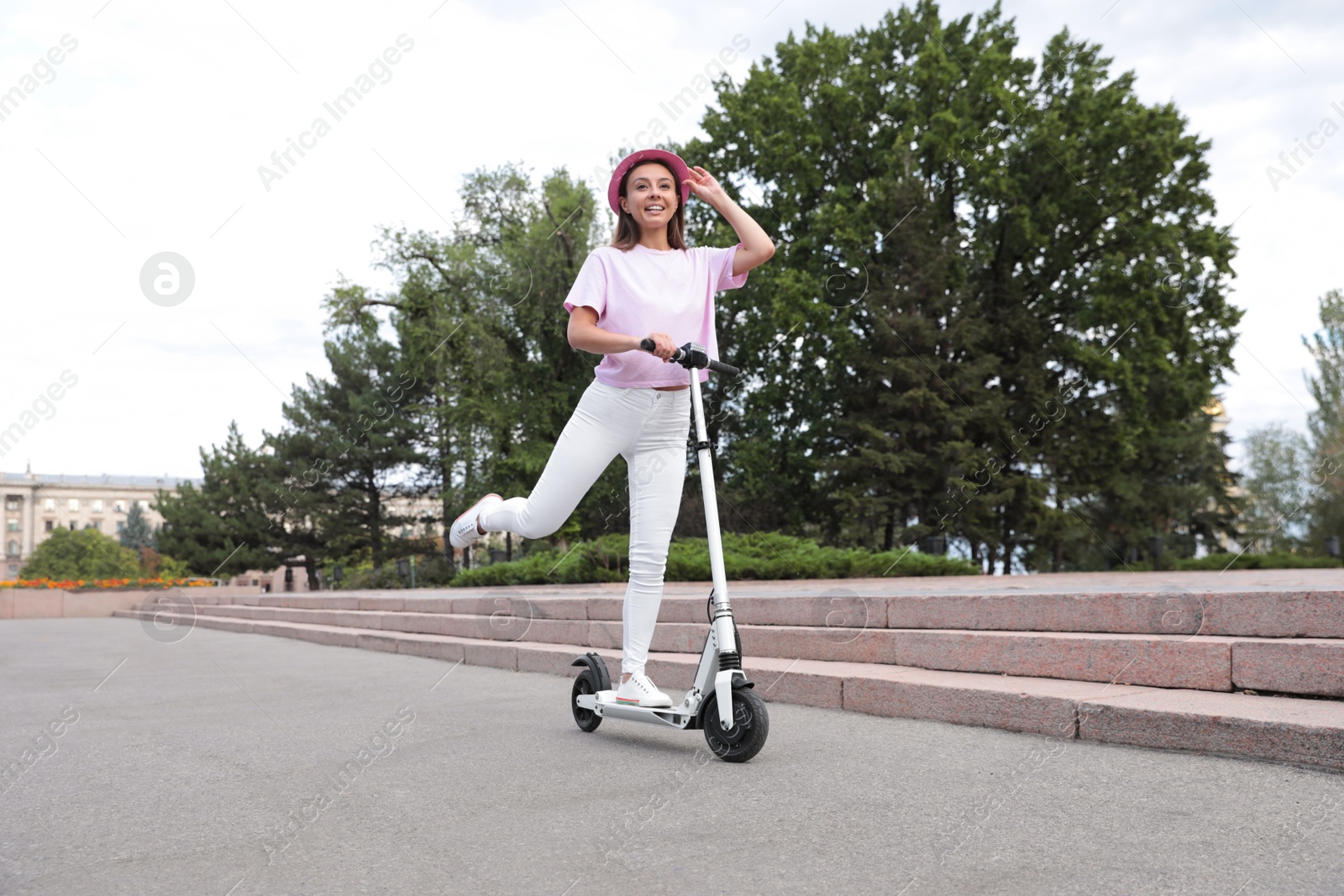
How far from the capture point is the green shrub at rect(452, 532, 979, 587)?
13.6 m

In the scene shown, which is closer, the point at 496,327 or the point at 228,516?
the point at 496,327

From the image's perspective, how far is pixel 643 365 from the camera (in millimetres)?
4078

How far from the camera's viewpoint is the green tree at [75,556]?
72.8m

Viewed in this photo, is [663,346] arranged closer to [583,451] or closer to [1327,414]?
[583,451]

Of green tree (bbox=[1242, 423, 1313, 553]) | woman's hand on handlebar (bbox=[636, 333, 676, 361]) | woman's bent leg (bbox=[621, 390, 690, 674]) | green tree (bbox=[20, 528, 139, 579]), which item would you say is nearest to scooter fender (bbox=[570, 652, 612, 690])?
woman's bent leg (bbox=[621, 390, 690, 674])

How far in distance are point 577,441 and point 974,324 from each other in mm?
21463

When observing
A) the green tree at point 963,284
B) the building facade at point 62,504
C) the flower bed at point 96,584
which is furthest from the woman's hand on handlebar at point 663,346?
the building facade at point 62,504

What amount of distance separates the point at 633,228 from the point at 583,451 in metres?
0.99

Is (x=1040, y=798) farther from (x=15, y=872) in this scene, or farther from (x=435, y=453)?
(x=435, y=453)

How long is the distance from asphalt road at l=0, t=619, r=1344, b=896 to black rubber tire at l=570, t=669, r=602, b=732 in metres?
0.06

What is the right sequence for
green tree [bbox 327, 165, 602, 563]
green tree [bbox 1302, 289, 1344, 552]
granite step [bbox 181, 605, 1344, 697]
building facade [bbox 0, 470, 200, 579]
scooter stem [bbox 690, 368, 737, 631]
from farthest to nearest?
building facade [bbox 0, 470, 200, 579]
green tree [bbox 1302, 289, 1344, 552]
green tree [bbox 327, 165, 602, 563]
granite step [bbox 181, 605, 1344, 697]
scooter stem [bbox 690, 368, 737, 631]

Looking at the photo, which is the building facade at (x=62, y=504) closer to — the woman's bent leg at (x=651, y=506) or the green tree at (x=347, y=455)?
the green tree at (x=347, y=455)

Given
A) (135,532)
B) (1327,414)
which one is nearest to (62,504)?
(135,532)

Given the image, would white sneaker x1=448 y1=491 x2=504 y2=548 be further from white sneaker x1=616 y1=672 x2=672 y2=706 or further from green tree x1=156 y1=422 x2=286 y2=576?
green tree x1=156 y1=422 x2=286 y2=576
